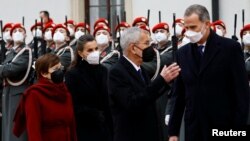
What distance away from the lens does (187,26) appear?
7.00 m

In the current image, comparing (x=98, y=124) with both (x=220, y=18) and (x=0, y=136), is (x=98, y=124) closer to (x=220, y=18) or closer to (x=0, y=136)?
(x=0, y=136)

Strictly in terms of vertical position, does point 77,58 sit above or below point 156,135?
above

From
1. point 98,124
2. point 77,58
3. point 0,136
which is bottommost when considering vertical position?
point 0,136

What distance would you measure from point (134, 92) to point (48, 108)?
36.8 inches

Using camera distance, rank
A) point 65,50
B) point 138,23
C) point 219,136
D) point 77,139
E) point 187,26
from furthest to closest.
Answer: point 138,23 < point 65,50 < point 77,139 < point 187,26 < point 219,136

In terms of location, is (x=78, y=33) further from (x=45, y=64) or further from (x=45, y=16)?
(x=45, y=64)

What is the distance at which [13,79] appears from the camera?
12.2 m

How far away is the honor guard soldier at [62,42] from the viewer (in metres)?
12.0

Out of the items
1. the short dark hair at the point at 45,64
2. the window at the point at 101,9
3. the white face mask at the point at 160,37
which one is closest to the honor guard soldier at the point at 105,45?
the white face mask at the point at 160,37

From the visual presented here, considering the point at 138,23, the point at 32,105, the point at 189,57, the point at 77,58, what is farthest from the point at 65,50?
the point at 189,57

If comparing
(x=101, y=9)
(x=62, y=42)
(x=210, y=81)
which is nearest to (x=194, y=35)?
(x=210, y=81)

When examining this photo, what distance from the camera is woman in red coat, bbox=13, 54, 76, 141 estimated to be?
761cm

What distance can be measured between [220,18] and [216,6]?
0.73 feet

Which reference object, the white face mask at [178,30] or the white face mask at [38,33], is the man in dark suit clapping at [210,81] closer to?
the white face mask at [178,30]
